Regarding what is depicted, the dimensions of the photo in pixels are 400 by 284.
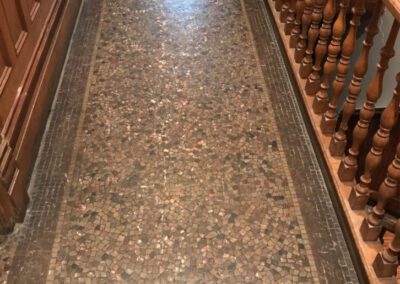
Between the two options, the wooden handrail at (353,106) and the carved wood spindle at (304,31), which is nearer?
the wooden handrail at (353,106)

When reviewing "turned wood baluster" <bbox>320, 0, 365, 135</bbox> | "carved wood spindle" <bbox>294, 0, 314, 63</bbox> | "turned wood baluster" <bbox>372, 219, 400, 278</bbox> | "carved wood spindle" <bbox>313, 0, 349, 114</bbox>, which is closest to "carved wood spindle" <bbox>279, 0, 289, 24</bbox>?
"carved wood spindle" <bbox>294, 0, 314, 63</bbox>

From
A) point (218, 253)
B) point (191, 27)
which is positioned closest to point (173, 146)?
point (218, 253)

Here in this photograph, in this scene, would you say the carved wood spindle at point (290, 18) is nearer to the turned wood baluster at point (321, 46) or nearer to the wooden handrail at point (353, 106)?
the wooden handrail at point (353, 106)

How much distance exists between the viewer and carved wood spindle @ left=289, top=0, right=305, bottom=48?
219 cm

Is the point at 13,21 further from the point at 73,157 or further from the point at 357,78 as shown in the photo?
the point at 357,78

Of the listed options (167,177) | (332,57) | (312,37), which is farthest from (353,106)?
(167,177)

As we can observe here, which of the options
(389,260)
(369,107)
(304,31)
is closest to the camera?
(389,260)

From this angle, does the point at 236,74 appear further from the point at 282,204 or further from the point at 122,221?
the point at 122,221

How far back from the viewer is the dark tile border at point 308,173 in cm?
158

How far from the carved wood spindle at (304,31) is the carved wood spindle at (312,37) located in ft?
0.29

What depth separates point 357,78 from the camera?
159 centimetres

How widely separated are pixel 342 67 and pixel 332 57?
0.46 ft

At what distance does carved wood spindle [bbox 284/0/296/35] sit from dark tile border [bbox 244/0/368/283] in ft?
0.29

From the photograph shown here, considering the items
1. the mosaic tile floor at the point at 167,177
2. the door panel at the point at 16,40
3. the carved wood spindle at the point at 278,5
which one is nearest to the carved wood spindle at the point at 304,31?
the mosaic tile floor at the point at 167,177
